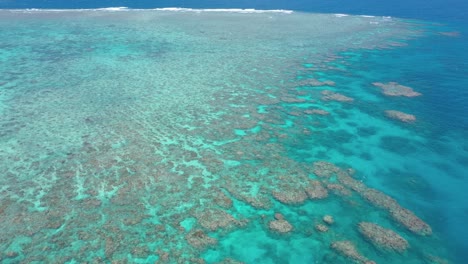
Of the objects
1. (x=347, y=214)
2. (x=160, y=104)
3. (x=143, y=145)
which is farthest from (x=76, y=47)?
(x=347, y=214)

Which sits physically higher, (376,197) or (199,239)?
(376,197)

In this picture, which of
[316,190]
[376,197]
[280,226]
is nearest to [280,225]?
[280,226]

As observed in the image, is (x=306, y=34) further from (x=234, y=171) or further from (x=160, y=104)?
(x=234, y=171)

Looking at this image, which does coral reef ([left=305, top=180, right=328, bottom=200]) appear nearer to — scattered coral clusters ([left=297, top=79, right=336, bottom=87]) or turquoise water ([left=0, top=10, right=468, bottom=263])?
turquoise water ([left=0, top=10, right=468, bottom=263])

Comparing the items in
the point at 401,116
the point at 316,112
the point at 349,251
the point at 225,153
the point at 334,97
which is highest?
the point at 334,97

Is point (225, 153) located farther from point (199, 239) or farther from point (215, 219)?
point (199, 239)

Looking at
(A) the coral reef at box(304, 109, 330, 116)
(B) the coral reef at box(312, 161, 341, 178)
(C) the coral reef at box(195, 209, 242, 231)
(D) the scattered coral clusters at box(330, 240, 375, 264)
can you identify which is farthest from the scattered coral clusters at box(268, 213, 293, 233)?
(A) the coral reef at box(304, 109, 330, 116)
